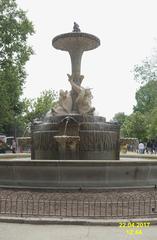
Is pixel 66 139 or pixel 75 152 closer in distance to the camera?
pixel 66 139

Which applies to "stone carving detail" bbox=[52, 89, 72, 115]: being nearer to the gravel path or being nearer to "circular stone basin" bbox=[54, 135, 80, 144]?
"circular stone basin" bbox=[54, 135, 80, 144]

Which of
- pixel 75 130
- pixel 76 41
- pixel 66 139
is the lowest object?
pixel 66 139

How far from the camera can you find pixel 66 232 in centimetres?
739

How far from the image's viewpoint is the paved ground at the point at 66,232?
7.07 meters

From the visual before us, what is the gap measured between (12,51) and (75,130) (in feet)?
69.8

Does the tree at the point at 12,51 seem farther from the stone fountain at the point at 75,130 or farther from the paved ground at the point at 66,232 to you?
the paved ground at the point at 66,232

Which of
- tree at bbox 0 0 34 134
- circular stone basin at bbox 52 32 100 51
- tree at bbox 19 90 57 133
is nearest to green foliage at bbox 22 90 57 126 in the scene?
tree at bbox 19 90 57 133

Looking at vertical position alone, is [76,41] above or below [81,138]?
above

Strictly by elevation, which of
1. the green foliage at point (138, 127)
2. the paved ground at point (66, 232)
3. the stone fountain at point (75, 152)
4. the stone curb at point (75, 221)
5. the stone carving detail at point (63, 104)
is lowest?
the paved ground at point (66, 232)

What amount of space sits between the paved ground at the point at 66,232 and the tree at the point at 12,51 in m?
26.4

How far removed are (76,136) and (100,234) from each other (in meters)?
8.47

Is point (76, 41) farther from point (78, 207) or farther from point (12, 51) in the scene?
point (12, 51)
